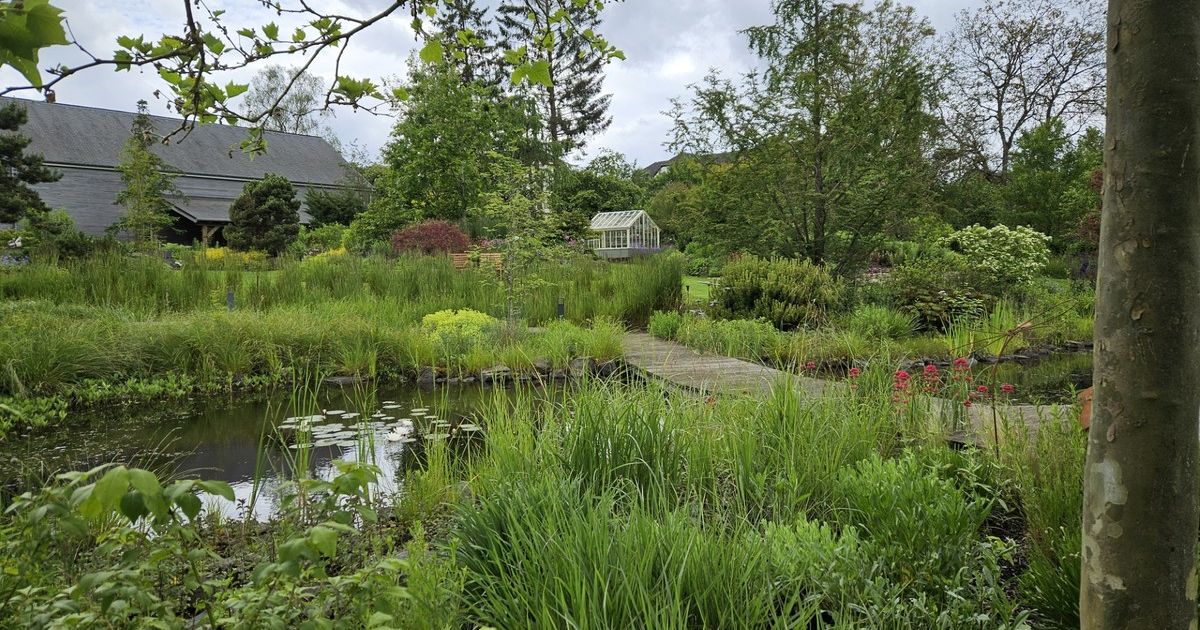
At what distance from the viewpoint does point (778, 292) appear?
8.34 metres

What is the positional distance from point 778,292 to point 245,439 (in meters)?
6.02

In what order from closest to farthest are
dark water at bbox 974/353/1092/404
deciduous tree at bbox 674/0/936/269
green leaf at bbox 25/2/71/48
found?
1. green leaf at bbox 25/2/71/48
2. dark water at bbox 974/353/1092/404
3. deciduous tree at bbox 674/0/936/269

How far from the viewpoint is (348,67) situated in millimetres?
1842

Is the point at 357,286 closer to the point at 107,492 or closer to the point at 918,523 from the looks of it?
the point at 918,523

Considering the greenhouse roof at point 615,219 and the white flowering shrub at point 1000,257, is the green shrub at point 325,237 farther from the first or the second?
the white flowering shrub at point 1000,257

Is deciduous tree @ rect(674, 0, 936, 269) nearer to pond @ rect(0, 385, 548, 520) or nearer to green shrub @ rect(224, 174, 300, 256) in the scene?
Answer: pond @ rect(0, 385, 548, 520)

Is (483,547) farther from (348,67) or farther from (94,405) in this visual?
(94,405)

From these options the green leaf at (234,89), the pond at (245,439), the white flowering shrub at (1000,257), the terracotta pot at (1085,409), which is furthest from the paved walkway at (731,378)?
the white flowering shrub at (1000,257)

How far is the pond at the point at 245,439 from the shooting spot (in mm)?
3736

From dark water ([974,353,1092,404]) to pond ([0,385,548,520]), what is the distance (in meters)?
4.16

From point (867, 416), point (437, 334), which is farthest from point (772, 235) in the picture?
point (867, 416)

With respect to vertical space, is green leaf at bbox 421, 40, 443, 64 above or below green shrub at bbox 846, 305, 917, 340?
above

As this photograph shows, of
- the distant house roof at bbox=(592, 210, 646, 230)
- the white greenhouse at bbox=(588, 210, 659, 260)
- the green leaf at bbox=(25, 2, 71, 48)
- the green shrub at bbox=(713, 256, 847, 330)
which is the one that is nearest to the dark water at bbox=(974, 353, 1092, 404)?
the green shrub at bbox=(713, 256, 847, 330)

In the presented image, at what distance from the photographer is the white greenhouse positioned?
25922 mm
